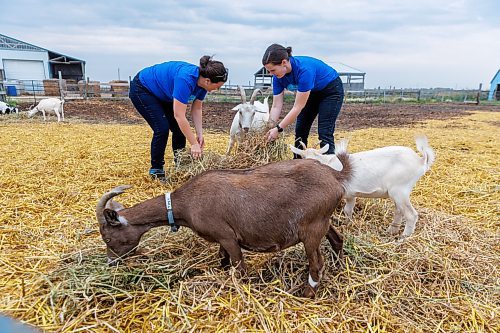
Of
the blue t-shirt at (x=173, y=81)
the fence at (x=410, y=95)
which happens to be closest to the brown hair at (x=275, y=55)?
the blue t-shirt at (x=173, y=81)

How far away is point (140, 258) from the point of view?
9.22 ft

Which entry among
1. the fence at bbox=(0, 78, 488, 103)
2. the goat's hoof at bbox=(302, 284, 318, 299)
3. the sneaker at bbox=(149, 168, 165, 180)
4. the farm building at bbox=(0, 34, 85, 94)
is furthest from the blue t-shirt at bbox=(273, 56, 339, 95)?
the farm building at bbox=(0, 34, 85, 94)

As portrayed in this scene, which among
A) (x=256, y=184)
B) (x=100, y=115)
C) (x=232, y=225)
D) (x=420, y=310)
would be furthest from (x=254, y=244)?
(x=100, y=115)

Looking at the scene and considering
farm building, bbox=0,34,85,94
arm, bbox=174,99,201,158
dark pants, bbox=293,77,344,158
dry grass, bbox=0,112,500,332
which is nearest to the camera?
dry grass, bbox=0,112,500,332

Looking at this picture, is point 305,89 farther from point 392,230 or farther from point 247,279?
point 247,279

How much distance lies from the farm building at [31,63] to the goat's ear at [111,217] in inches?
1573

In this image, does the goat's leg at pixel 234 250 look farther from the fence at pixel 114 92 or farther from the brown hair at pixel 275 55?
the fence at pixel 114 92

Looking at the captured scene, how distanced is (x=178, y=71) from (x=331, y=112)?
1.95 meters

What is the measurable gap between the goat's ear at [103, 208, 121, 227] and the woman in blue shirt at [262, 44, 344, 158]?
86.0 inches

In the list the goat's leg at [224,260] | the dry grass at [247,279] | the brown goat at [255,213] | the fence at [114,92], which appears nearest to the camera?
the dry grass at [247,279]

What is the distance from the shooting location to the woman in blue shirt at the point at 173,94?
12.4 ft

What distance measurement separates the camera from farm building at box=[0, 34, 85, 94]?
34.9 m

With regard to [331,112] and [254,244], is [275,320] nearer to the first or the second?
[254,244]

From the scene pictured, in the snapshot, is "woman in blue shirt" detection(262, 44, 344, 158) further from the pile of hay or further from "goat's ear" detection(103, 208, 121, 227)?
"goat's ear" detection(103, 208, 121, 227)
